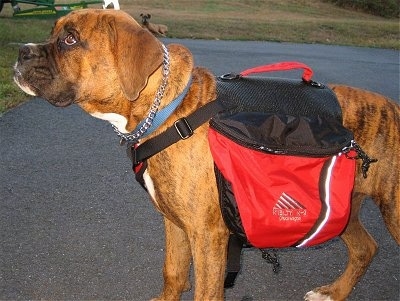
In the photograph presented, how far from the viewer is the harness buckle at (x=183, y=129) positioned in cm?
317

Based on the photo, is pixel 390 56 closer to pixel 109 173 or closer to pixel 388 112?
pixel 109 173

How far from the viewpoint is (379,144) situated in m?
3.52

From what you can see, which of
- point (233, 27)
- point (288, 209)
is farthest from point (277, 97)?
point (233, 27)

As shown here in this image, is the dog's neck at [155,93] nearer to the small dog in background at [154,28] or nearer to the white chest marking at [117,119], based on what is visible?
the white chest marking at [117,119]

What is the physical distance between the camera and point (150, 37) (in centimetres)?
309

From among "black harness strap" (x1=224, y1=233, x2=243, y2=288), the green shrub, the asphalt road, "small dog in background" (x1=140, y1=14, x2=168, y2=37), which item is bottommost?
the green shrub

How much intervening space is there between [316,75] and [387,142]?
982 cm

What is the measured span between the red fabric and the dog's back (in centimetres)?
21

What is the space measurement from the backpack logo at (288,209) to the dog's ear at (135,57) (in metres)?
0.99

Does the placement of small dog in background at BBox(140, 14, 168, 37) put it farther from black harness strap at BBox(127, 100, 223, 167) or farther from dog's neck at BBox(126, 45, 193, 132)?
black harness strap at BBox(127, 100, 223, 167)

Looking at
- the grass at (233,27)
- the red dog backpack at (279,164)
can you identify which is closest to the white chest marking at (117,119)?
the red dog backpack at (279,164)

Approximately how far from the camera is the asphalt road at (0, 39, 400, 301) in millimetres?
4273

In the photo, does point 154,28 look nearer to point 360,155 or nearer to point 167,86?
point 167,86

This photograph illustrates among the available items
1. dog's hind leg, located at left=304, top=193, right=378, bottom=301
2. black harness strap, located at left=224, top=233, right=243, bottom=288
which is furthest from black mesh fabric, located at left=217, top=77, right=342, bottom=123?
dog's hind leg, located at left=304, top=193, right=378, bottom=301
